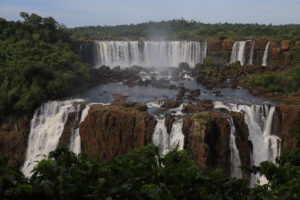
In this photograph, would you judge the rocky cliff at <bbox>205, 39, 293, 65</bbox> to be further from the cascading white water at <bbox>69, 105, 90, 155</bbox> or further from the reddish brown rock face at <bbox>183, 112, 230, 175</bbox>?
the cascading white water at <bbox>69, 105, 90, 155</bbox>

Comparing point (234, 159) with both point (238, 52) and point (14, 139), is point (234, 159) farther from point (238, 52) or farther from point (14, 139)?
point (238, 52)

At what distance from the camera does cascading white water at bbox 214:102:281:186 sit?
15.0m

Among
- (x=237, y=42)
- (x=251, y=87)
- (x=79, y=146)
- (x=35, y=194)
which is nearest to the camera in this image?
(x=35, y=194)

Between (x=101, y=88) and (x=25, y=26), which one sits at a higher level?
(x=25, y=26)

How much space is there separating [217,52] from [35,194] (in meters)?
31.9

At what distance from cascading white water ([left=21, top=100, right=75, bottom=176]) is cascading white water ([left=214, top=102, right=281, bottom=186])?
10711mm

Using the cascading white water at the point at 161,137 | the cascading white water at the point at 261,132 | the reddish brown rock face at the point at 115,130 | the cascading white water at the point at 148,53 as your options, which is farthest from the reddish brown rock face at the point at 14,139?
the cascading white water at the point at 148,53

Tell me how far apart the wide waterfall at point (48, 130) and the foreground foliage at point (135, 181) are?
1330 cm

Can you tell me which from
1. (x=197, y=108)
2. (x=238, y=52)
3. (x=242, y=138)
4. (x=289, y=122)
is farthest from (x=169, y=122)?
(x=238, y=52)

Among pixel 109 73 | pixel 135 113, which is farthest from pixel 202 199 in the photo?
pixel 109 73

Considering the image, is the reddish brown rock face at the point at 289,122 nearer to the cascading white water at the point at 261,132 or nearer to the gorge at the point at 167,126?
the gorge at the point at 167,126

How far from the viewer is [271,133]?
15617 mm

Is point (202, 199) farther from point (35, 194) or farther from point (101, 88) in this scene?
point (101, 88)

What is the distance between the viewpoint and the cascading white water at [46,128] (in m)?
16.8
